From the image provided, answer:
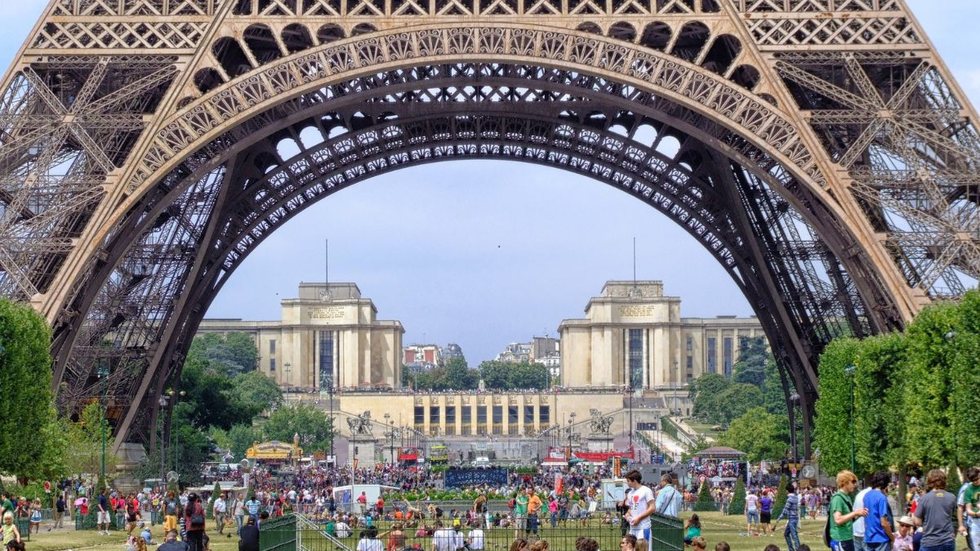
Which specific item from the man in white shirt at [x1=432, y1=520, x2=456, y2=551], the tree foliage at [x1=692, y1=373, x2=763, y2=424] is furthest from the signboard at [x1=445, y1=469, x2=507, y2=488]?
the tree foliage at [x1=692, y1=373, x2=763, y2=424]

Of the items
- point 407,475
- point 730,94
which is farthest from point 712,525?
point 407,475

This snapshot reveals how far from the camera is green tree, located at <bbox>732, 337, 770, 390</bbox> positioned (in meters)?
190

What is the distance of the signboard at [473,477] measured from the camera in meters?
87.3

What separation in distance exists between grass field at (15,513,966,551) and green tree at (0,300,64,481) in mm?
2369

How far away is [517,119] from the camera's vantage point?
203ft

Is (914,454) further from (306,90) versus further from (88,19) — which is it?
(88,19)

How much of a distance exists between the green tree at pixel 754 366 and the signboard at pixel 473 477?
4043 inches

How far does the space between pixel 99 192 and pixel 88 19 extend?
5.33m

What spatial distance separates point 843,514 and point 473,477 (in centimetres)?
6638

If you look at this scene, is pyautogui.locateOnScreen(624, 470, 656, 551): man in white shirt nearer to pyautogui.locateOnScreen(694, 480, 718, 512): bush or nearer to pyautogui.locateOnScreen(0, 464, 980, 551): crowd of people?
pyautogui.locateOnScreen(0, 464, 980, 551): crowd of people

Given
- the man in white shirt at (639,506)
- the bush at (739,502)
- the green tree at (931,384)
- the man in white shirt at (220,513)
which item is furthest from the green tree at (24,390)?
the bush at (739,502)

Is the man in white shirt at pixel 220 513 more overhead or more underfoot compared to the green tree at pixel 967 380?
more underfoot

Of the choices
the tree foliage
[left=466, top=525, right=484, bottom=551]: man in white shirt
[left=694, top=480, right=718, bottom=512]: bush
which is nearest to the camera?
[left=466, top=525, right=484, bottom=551]: man in white shirt

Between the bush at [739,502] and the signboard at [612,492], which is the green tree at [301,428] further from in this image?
the bush at [739,502]
